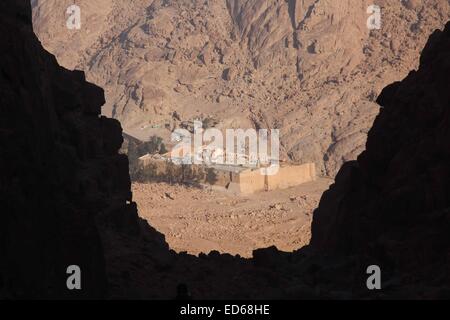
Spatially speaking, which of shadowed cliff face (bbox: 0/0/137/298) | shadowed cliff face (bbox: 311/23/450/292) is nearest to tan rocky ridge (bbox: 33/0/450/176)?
shadowed cliff face (bbox: 311/23/450/292)

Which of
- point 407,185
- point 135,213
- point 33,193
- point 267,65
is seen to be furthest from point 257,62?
point 33,193

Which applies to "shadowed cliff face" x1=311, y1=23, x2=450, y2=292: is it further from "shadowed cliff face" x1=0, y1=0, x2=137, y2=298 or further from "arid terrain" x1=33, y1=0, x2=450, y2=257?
"arid terrain" x1=33, y1=0, x2=450, y2=257

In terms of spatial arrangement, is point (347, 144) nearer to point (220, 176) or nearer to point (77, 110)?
point (220, 176)

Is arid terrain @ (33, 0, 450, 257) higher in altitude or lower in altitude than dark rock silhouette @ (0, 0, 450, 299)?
higher

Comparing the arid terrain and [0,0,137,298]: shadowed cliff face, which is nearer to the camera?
[0,0,137,298]: shadowed cliff face

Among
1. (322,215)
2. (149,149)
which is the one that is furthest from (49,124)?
(149,149)

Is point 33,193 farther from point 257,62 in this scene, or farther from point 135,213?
point 257,62

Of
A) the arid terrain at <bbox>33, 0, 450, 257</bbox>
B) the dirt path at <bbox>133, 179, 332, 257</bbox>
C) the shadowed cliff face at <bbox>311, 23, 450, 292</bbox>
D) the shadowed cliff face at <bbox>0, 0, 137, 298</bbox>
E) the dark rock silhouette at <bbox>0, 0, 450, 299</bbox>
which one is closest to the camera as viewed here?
the shadowed cliff face at <bbox>0, 0, 137, 298</bbox>
